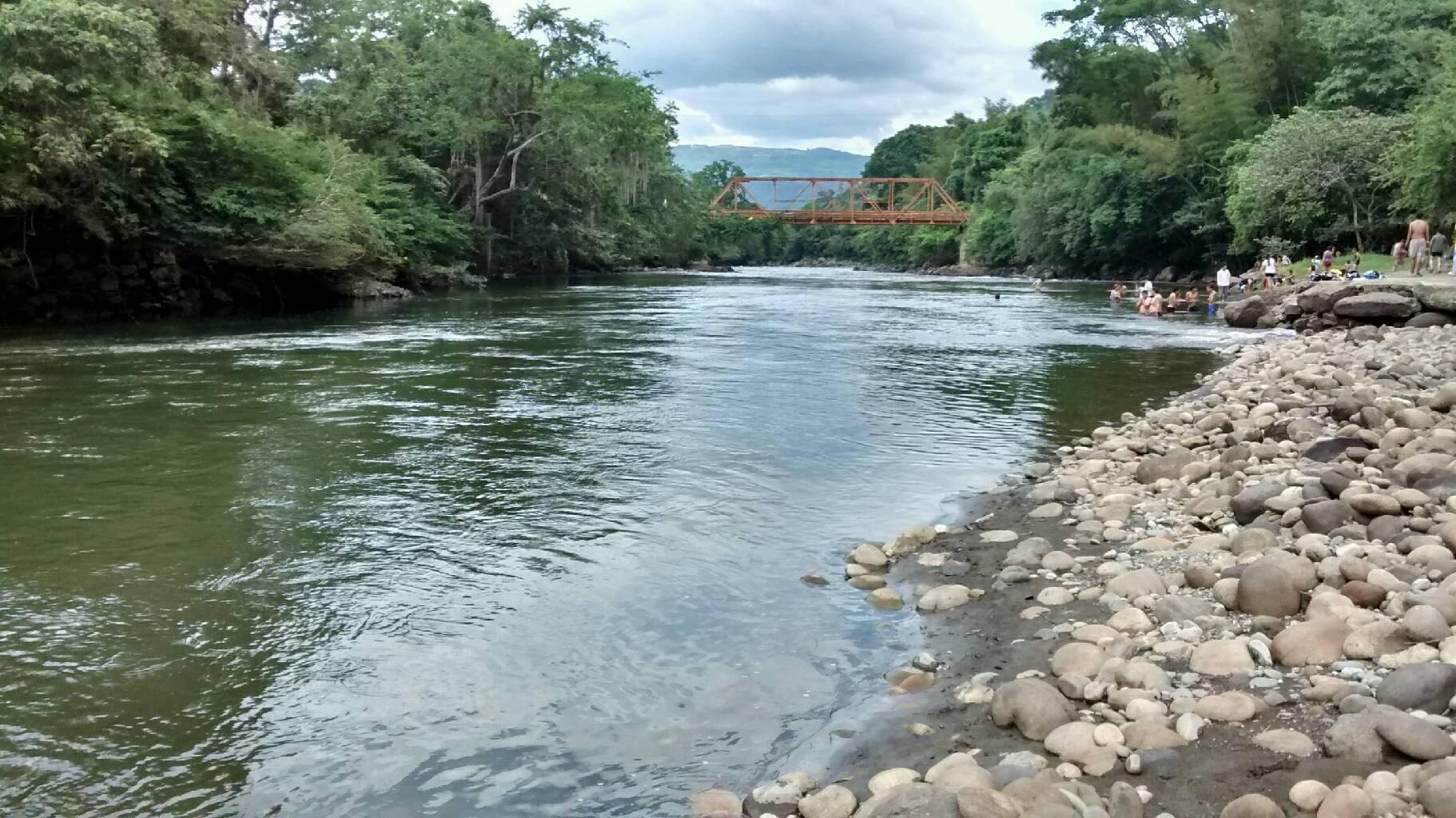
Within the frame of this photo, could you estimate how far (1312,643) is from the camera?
4.47 metres

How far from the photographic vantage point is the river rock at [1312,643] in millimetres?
4414

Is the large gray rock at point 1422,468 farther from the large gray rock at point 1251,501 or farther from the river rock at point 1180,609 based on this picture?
the river rock at point 1180,609

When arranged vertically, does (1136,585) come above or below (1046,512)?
above

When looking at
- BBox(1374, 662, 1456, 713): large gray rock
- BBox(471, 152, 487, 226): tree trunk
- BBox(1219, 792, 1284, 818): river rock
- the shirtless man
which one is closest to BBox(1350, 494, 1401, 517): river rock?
BBox(1374, 662, 1456, 713): large gray rock

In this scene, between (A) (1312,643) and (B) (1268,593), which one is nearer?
(A) (1312,643)

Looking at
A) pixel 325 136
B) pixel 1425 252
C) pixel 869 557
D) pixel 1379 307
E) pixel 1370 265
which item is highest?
pixel 325 136

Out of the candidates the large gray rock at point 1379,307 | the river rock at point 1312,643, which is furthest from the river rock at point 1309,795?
the large gray rock at point 1379,307

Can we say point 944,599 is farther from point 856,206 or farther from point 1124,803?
point 856,206

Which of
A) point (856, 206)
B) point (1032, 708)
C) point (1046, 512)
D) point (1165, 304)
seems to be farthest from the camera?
point (856, 206)

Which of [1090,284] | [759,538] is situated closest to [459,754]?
[759,538]

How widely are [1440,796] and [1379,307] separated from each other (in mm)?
19196

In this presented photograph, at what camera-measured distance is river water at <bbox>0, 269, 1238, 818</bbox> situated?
435 cm

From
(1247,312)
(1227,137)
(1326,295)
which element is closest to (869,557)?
(1326,295)

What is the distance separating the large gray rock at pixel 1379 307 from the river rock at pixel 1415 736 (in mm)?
18371
